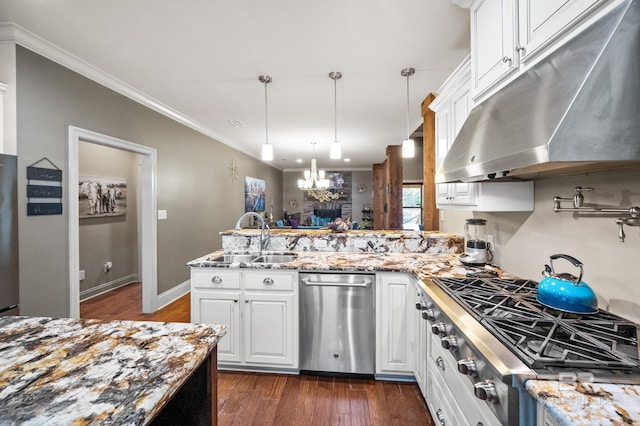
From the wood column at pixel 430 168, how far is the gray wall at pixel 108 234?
4558mm

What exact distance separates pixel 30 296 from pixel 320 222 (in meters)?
A: 7.97

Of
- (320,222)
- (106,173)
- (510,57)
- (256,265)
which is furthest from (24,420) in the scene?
(320,222)

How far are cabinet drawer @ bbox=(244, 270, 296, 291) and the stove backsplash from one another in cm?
155

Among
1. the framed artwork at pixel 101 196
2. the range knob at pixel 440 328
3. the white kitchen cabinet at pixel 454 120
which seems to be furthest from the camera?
the framed artwork at pixel 101 196

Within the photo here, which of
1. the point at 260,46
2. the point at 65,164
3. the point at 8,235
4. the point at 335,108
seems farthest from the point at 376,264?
the point at 65,164

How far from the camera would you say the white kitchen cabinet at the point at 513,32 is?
3.38 feet

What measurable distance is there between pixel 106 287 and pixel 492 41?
554 cm

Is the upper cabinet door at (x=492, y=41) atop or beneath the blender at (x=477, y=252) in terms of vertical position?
atop

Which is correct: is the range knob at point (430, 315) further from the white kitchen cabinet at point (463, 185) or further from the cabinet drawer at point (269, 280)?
the cabinet drawer at point (269, 280)

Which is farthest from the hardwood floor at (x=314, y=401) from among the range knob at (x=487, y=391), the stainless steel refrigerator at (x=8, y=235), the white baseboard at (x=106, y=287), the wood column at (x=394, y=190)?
the wood column at (x=394, y=190)

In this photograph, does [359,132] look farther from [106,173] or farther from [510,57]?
[106,173]

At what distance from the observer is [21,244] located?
2057 mm

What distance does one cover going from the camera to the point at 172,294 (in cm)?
388

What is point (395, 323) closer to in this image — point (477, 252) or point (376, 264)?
point (376, 264)
